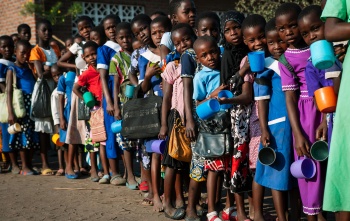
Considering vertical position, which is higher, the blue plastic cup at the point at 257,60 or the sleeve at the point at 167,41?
the sleeve at the point at 167,41

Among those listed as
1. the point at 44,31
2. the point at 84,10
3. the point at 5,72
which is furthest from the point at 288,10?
the point at 84,10

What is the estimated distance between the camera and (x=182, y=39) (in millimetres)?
5324

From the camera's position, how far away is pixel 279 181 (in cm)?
432

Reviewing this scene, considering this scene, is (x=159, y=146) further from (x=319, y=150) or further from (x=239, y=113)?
(x=319, y=150)

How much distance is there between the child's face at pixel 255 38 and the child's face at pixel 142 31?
5.59ft

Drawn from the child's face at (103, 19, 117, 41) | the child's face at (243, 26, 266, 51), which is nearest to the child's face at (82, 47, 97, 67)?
the child's face at (103, 19, 117, 41)

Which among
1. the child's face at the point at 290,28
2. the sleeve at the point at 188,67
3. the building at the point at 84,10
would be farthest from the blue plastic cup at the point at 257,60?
the building at the point at 84,10

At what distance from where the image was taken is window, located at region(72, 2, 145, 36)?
1370 cm

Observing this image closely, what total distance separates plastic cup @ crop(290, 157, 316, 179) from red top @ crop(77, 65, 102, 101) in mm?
3790

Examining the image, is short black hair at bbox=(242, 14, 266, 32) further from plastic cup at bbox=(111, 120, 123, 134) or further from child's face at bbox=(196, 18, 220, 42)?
plastic cup at bbox=(111, 120, 123, 134)

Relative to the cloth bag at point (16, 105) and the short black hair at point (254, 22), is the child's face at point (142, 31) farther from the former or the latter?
the cloth bag at point (16, 105)

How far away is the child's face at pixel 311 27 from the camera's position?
4.05 m

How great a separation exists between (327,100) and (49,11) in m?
10.1

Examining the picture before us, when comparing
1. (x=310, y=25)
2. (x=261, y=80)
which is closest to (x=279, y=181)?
(x=261, y=80)
